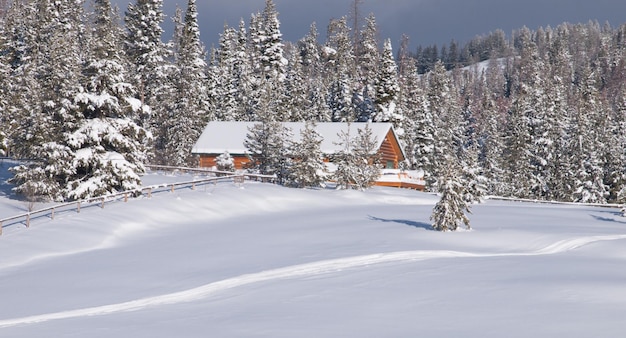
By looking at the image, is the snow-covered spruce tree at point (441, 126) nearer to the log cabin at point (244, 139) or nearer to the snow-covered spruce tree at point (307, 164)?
the log cabin at point (244, 139)

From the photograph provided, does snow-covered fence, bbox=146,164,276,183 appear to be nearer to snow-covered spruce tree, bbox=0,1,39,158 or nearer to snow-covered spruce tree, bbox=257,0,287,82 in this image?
snow-covered spruce tree, bbox=0,1,39,158

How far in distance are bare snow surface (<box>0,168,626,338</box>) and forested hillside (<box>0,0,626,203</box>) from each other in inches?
166

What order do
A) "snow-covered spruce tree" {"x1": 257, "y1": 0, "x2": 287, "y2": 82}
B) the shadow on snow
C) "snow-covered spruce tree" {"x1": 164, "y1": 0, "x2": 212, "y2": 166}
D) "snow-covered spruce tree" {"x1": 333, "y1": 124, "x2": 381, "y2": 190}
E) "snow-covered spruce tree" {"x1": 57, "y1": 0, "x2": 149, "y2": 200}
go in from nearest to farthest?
the shadow on snow → "snow-covered spruce tree" {"x1": 57, "y1": 0, "x2": 149, "y2": 200} → "snow-covered spruce tree" {"x1": 333, "y1": 124, "x2": 381, "y2": 190} → "snow-covered spruce tree" {"x1": 164, "y1": 0, "x2": 212, "y2": 166} → "snow-covered spruce tree" {"x1": 257, "y1": 0, "x2": 287, "y2": 82}

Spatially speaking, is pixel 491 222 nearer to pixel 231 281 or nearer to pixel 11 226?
pixel 231 281

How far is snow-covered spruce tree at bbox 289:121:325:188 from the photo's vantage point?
48.5m

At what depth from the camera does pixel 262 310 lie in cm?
1730

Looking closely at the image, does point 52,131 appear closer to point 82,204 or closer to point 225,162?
point 82,204

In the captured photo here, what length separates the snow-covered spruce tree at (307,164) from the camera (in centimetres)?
4850

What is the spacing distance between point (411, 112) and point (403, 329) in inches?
2697

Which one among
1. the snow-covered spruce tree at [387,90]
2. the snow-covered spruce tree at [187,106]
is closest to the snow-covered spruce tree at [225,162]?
the snow-covered spruce tree at [187,106]

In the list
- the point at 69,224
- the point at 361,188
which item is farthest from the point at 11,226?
the point at 361,188

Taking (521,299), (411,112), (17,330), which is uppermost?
(411,112)

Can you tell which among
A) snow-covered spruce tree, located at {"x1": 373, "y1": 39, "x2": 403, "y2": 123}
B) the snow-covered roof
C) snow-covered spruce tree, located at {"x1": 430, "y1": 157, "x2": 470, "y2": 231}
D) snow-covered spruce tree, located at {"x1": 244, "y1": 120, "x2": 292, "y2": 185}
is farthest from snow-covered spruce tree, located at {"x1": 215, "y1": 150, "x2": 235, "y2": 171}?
snow-covered spruce tree, located at {"x1": 430, "y1": 157, "x2": 470, "y2": 231}

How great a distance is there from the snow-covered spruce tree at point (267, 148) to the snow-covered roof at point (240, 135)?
3696 mm
